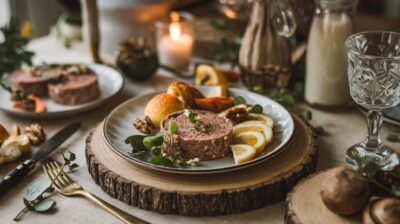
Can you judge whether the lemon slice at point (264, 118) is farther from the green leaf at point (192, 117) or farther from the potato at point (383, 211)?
the potato at point (383, 211)

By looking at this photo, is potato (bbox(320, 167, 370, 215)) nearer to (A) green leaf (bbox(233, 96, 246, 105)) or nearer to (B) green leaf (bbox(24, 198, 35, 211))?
(A) green leaf (bbox(233, 96, 246, 105))

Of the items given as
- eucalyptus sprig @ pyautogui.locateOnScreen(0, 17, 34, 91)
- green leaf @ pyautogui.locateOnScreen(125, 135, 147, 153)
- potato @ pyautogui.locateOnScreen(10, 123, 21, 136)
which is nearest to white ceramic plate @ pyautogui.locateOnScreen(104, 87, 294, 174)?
green leaf @ pyautogui.locateOnScreen(125, 135, 147, 153)

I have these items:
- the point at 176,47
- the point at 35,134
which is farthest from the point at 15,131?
the point at 176,47

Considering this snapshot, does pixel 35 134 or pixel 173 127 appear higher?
pixel 173 127

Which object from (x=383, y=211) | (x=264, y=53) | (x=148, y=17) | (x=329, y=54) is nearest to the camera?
(x=383, y=211)

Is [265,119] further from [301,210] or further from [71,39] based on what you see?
[71,39]

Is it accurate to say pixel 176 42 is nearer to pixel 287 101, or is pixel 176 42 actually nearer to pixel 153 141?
pixel 287 101

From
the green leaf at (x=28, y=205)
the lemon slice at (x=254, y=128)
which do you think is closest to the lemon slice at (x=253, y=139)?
the lemon slice at (x=254, y=128)
